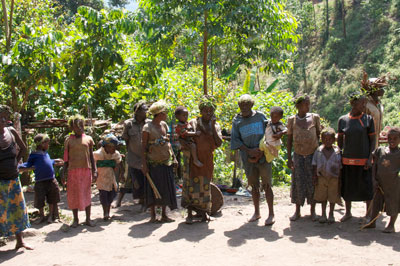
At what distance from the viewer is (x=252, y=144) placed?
522cm

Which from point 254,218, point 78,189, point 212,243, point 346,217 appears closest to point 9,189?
point 78,189

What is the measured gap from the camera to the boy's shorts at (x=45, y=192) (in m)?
5.57

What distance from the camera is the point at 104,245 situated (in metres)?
4.64

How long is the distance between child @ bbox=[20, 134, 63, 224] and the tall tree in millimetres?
3054

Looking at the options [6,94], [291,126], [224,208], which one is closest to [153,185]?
[224,208]

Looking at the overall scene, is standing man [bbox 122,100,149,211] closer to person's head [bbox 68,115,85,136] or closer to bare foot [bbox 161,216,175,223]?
bare foot [bbox 161,216,175,223]

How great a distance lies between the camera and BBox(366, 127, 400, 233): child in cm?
464

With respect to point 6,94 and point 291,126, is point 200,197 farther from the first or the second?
point 6,94

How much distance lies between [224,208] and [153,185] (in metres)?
1.48

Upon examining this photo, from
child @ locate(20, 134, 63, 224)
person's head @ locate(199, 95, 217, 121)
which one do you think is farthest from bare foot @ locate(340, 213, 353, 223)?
child @ locate(20, 134, 63, 224)

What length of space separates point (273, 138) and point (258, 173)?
514 mm

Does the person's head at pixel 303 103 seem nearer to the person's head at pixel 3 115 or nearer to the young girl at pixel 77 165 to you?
the young girl at pixel 77 165

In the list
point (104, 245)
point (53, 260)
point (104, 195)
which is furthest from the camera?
point (104, 195)

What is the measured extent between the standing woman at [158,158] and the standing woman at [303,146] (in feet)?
5.41
